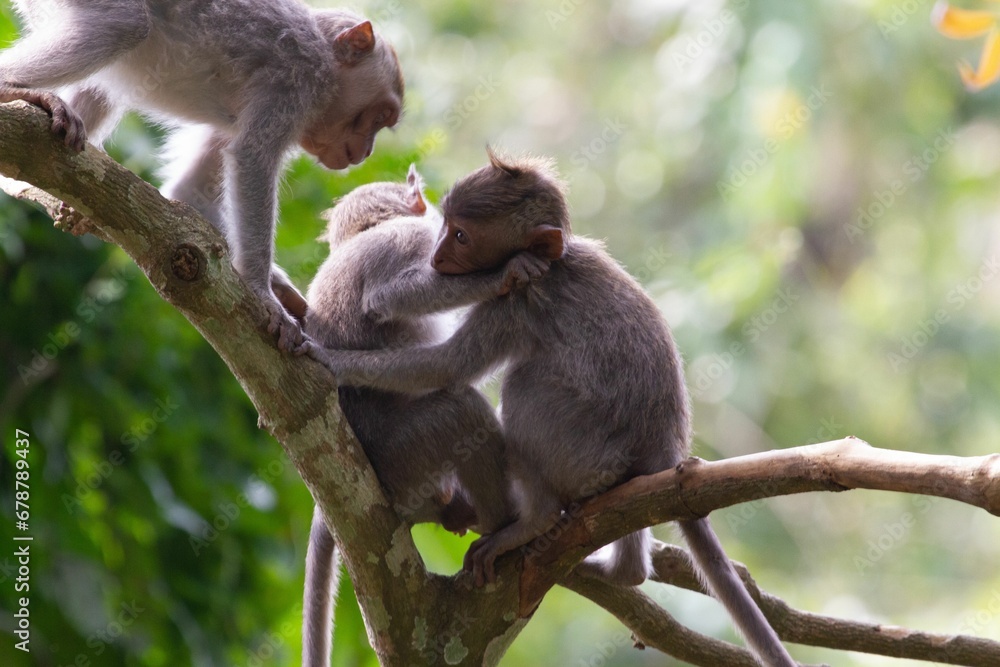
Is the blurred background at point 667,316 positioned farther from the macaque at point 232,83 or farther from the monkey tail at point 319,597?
the monkey tail at point 319,597

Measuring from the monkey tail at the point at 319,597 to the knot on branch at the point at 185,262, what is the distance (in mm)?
1313

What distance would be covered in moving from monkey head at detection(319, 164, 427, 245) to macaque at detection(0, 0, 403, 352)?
1.07ft

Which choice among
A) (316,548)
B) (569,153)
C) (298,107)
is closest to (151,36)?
(298,107)

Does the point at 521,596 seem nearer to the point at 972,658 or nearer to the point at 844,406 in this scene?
the point at 972,658

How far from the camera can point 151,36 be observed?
4996 millimetres

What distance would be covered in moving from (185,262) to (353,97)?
222 cm

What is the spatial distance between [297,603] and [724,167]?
45.2 ft

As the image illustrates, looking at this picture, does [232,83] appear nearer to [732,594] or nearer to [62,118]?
[62,118]

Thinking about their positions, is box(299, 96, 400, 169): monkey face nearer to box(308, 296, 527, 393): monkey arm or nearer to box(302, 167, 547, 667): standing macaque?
box(302, 167, 547, 667): standing macaque

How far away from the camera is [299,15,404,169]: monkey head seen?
5742 millimetres

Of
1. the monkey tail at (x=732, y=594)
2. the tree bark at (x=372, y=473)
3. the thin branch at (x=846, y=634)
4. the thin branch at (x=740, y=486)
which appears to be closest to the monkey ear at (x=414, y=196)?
the tree bark at (x=372, y=473)

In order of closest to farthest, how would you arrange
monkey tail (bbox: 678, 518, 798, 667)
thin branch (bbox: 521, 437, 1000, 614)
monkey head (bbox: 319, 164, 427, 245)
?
thin branch (bbox: 521, 437, 1000, 614)
monkey tail (bbox: 678, 518, 798, 667)
monkey head (bbox: 319, 164, 427, 245)

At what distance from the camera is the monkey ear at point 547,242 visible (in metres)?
4.79

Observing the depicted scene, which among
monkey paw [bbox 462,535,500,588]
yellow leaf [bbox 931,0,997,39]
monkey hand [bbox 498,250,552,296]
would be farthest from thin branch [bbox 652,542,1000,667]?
yellow leaf [bbox 931,0,997,39]
